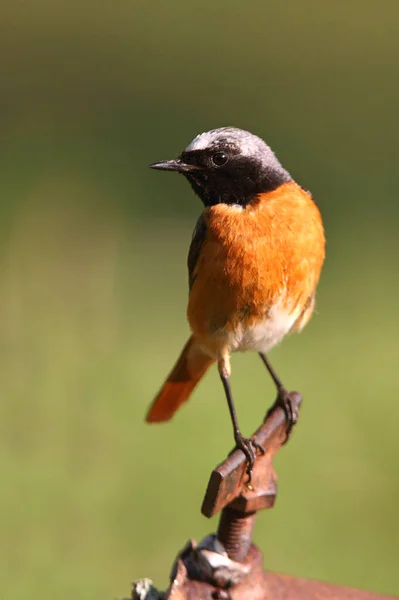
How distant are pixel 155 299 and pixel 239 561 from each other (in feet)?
14.0

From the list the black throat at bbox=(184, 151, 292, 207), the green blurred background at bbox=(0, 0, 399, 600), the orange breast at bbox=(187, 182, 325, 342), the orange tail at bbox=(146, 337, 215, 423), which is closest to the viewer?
the orange breast at bbox=(187, 182, 325, 342)

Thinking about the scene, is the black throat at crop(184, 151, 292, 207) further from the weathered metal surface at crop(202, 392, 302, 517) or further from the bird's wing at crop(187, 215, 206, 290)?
the weathered metal surface at crop(202, 392, 302, 517)

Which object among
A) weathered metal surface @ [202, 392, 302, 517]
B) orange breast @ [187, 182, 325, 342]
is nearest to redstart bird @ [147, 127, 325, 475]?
orange breast @ [187, 182, 325, 342]

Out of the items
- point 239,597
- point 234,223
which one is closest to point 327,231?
point 234,223

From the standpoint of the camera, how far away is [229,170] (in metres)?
3.54

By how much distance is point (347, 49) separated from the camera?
10.8 metres

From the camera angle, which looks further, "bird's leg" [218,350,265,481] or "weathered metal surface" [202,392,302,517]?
"bird's leg" [218,350,265,481]

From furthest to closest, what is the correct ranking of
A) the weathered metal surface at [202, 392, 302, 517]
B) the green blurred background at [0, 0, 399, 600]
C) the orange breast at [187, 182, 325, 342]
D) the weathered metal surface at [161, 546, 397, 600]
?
the green blurred background at [0, 0, 399, 600], the orange breast at [187, 182, 325, 342], the weathered metal surface at [161, 546, 397, 600], the weathered metal surface at [202, 392, 302, 517]

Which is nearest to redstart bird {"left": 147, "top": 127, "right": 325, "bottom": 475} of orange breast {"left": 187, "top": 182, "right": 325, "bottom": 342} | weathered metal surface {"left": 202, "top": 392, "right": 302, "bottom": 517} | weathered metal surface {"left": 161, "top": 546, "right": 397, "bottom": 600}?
orange breast {"left": 187, "top": 182, "right": 325, "bottom": 342}

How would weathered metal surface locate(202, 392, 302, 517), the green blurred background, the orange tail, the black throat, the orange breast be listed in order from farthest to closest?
the green blurred background, the orange tail, the black throat, the orange breast, weathered metal surface locate(202, 392, 302, 517)

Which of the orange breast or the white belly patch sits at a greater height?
the orange breast

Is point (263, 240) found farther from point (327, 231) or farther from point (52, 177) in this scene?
point (52, 177)

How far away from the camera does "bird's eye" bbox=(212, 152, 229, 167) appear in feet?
11.5

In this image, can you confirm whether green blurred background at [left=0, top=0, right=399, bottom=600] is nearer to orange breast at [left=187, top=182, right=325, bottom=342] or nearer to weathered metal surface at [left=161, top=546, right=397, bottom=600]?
orange breast at [left=187, top=182, right=325, bottom=342]
